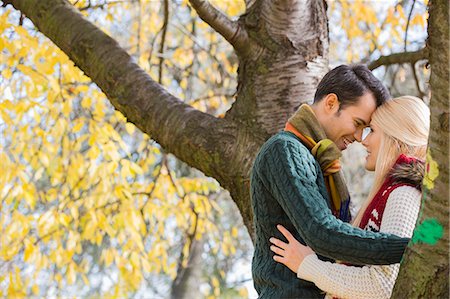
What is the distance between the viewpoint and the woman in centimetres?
220

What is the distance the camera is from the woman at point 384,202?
2195 millimetres

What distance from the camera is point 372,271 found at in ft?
7.20

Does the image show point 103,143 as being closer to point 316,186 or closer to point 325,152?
point 325,152

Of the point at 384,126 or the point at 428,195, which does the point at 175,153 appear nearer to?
the point at 384,126

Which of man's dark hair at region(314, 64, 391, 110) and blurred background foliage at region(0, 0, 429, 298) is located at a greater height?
blurred background foliage at region(0, 0, 429, 298)

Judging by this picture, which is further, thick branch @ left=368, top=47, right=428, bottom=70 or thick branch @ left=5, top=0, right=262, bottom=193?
thick branch @ left=368, top=47, right=428, bottom=70

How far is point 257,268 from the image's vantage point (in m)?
2.47

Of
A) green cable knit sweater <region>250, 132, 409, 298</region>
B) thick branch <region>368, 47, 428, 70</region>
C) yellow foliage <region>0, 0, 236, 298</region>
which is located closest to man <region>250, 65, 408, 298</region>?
green cable knit sweater <region>250, 132, 409, 298</region>

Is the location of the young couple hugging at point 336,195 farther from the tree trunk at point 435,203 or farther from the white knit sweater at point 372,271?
the tree trunk at point 435,203

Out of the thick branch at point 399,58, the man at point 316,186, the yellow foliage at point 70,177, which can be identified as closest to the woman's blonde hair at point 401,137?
the man at point 316,186

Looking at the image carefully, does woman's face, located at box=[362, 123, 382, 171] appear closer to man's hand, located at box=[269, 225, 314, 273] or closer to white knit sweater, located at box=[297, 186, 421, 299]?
white knit sweater, located at box=[297, 186, 421, 299]

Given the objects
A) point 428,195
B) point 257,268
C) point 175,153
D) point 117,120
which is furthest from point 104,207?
point 428,195

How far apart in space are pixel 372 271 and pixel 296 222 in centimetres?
24

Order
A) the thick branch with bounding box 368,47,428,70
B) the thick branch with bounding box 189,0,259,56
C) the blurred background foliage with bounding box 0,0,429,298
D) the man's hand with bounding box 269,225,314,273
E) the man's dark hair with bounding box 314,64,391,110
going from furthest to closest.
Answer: the blurred background foliage with bounding box 0,0,429,298 < the thick branch with bounding box 368,47,428,70 < the thick branch with bounding box 189,0,259,56 < the man's dark hair with bounding box 314,64,391,110 < the man's hand with bounding box 269,225,314,273
